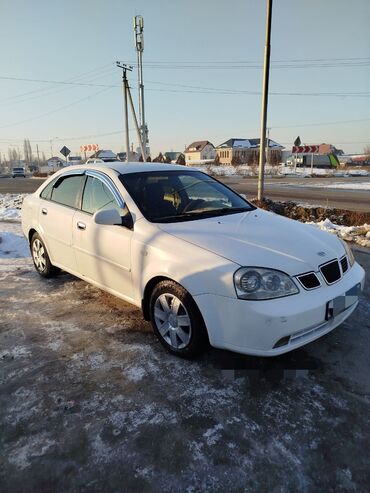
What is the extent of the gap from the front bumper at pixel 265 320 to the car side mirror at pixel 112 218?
1.07 metres

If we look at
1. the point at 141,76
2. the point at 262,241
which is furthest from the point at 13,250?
the point at 141,76

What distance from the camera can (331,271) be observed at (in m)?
2.94

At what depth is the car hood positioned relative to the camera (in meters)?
2.74

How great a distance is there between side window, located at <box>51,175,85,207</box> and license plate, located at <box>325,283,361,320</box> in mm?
2906

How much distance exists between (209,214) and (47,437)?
91.1 inches

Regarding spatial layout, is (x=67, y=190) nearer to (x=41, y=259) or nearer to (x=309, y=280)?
(x=41, y=259)

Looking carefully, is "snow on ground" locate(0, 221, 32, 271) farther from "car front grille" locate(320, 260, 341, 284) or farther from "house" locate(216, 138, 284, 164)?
"house" locate(216, 138, 284, 164)

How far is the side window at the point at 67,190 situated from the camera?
14.0 ft

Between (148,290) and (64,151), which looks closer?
(148,290)

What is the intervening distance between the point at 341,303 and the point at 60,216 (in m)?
3.20

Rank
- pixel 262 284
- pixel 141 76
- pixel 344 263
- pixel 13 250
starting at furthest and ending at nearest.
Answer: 1. pixel 141 76
2. pixel 13 250
3. pixel 344 263
4. pixel 262 284

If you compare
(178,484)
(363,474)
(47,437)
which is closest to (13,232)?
(47,437)

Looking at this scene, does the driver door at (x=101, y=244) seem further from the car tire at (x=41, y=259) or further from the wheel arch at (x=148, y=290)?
the car tire at (x=41, y=259)

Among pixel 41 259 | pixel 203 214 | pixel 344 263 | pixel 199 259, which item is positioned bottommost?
pixel 41 259
